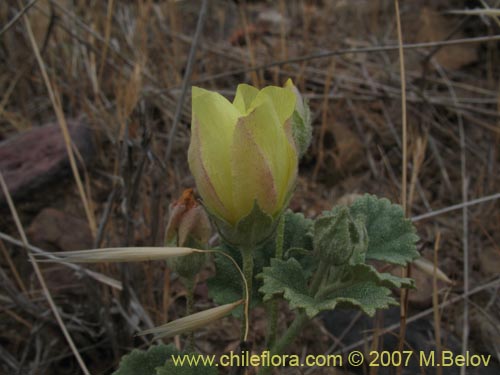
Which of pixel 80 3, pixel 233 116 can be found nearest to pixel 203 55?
pixel 80 3

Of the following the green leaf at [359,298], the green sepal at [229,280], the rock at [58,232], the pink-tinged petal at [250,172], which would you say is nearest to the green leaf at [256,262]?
the green sepal at [229,280]

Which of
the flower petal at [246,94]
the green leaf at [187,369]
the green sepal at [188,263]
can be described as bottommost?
the green leaf at [187,369]

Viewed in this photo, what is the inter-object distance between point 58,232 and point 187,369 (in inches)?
37.7

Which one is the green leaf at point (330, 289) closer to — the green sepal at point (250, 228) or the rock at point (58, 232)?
the green sepal at point (250, 228)

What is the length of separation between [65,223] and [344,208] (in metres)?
1.28

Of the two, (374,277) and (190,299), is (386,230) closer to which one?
(374,277)

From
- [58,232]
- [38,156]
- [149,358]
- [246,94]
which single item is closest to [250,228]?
[246,94]

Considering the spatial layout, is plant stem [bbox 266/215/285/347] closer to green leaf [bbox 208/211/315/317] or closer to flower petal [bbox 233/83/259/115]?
green leaf [bbox 208/211/315/317]

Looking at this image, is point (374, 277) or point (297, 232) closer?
point (374, 277)

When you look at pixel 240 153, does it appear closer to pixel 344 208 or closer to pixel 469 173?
pixel 344 208

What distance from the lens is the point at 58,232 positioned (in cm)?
191

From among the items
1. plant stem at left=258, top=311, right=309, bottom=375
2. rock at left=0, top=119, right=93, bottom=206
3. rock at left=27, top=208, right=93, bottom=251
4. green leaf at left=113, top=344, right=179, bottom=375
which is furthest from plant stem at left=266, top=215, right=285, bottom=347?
rock at left=0, top=119, right=93, bottom=206

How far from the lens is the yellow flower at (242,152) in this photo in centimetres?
84

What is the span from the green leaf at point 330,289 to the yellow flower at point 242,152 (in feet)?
0.42
